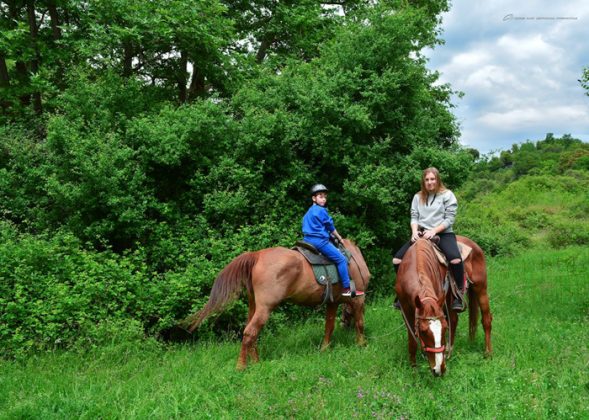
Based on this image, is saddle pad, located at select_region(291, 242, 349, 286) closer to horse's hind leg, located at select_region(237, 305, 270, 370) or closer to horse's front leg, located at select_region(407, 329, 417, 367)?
horse's hind leg, located at select_region(237, 305, 270, 370)

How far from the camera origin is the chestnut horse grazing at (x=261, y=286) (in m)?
5.76

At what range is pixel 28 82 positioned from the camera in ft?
36.7

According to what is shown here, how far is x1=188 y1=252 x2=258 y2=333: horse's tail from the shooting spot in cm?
583

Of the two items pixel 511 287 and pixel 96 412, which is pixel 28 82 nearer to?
pixel 96 412

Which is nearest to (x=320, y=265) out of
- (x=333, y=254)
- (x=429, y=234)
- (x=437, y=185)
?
(x=333, y=254)

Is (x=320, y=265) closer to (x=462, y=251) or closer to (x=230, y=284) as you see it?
(x=230, y=284)

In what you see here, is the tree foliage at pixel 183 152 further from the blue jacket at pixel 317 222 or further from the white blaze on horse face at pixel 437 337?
the white blaze on horse face at pixel 437 337

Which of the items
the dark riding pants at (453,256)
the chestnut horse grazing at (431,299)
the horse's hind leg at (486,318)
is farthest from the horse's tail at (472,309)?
the dark riding pants at (453,256)

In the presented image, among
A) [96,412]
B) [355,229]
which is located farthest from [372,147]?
[96,412]

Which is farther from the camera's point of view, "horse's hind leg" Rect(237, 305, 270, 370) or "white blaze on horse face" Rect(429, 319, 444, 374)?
"horse's hind leg" Rect(237, 305, 270, 370)

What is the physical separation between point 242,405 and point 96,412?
147 centimetres

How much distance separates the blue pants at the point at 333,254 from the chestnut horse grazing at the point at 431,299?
1.14 meters

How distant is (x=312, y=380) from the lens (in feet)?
16.5

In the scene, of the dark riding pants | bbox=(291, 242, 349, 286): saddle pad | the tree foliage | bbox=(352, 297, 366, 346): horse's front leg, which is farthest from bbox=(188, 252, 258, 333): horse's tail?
the dark riding pants
